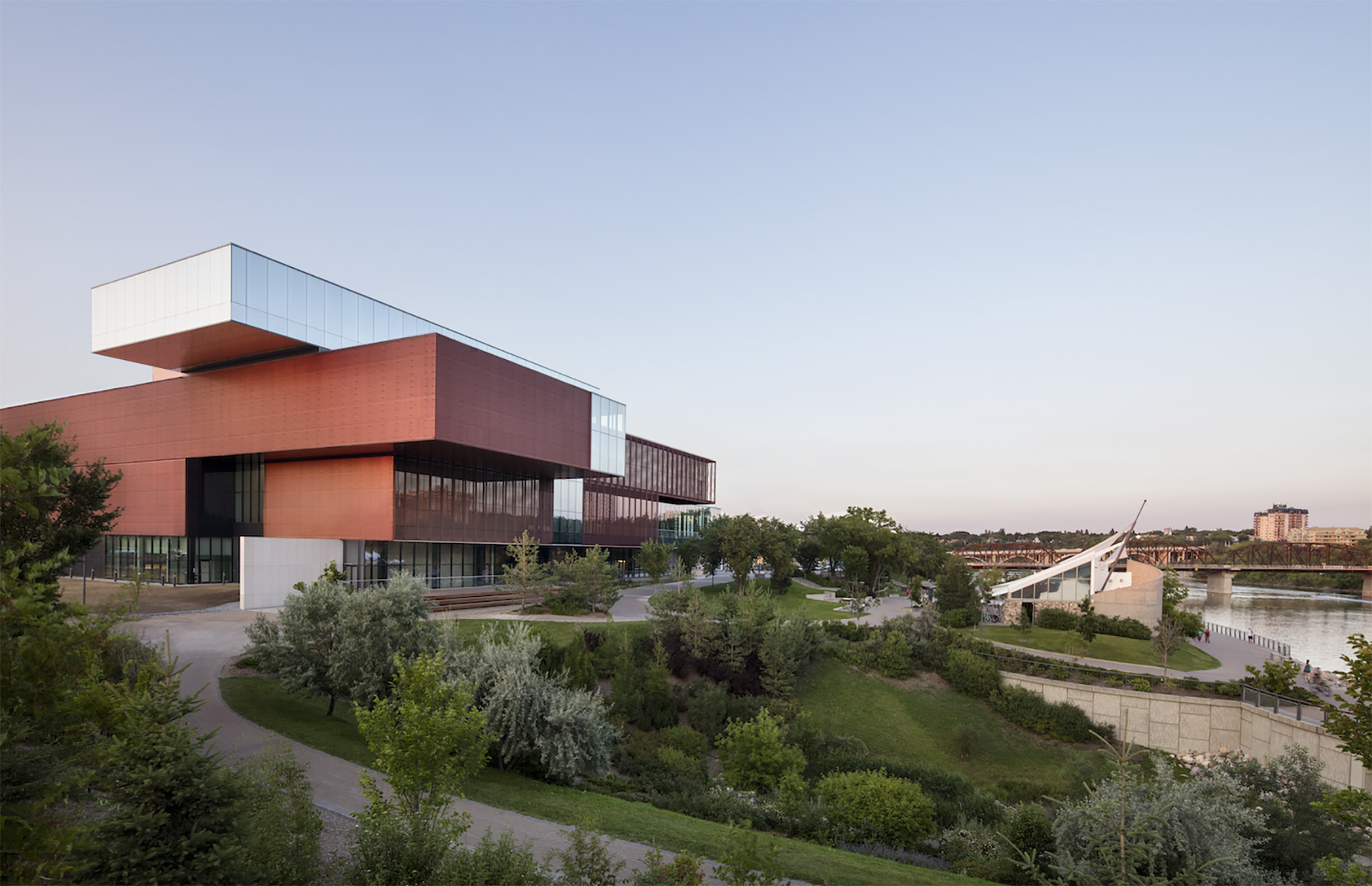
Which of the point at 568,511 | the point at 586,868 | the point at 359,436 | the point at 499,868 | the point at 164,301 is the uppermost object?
the point at 164,301

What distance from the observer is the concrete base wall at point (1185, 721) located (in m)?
23.5

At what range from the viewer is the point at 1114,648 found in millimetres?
36844

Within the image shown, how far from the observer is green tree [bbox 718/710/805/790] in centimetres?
1788

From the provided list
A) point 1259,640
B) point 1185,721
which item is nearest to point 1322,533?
point 1259,640

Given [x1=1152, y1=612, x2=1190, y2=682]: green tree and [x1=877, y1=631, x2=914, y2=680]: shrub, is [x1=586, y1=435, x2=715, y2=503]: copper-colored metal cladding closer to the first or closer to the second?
[x1=877, y1=631, x2=914, y2=680]: shrub

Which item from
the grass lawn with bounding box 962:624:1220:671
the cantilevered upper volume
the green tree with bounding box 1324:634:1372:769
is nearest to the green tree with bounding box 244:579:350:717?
the green tree with bounding box 1324:634:1372:769

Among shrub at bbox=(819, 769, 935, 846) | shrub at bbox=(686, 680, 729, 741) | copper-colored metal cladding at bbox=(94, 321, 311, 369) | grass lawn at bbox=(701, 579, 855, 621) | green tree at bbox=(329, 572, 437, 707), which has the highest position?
copper-colored metal cladding at bbox=(94, 321, 311, 369)

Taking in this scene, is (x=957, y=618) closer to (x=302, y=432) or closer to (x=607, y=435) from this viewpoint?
(x=607, y=435)

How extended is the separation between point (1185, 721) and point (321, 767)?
31.3m

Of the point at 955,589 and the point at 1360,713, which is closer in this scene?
the point at 1360,713

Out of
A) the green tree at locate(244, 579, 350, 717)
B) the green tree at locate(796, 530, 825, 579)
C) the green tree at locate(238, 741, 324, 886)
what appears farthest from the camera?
the green tree at locate(796, 530, 825, 579)

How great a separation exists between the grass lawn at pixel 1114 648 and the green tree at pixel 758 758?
24.0 m

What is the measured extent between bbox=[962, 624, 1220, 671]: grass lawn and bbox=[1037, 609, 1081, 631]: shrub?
0.57 meters

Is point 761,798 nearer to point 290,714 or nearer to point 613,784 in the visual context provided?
point 613,784
